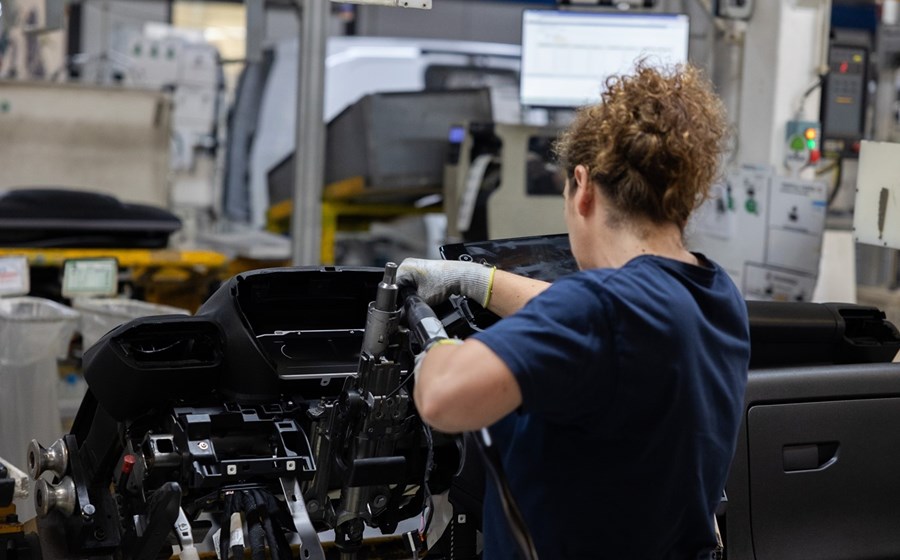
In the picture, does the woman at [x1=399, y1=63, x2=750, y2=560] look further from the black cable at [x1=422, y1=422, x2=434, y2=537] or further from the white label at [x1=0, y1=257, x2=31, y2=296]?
the white label at [x1=0, y1=257, x2=31, y2=296]

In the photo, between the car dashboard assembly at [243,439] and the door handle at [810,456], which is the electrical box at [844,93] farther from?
the car dashboard assembly at [243,439]

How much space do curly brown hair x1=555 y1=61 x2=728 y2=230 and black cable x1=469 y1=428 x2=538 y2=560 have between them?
37cm

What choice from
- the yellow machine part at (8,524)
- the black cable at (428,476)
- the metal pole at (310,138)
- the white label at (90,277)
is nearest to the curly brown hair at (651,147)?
the black cable at (428,476)

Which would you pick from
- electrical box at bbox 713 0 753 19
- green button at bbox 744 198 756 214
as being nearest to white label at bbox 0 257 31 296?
green button at bbox 744 198 756 214

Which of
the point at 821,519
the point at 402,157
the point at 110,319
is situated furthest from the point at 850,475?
the point at 402,157

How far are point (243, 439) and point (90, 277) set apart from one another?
2.15 m

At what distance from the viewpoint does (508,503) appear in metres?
1.53

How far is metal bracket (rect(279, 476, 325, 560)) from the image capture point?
2021mm

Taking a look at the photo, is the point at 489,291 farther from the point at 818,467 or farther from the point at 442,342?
the point at 818,467

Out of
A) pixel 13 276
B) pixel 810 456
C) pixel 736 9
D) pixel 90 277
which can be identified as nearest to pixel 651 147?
pixel 810 456

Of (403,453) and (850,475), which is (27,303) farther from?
(850,475)

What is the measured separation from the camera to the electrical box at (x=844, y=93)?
5836 millimetres

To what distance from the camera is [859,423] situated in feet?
8.46

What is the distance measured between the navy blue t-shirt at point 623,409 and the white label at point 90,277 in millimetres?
2735
